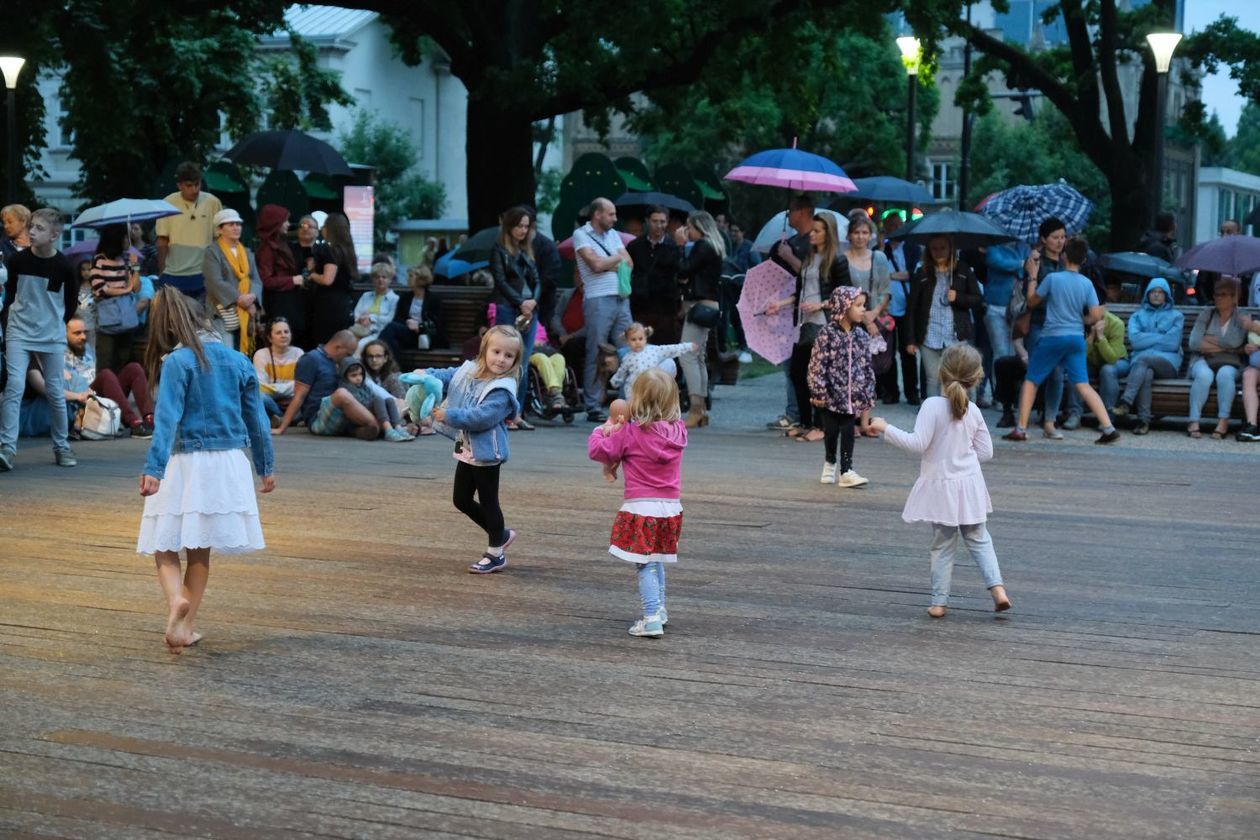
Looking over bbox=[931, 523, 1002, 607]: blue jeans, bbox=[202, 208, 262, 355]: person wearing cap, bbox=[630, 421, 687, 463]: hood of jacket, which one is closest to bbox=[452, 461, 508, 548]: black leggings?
bbox=[630, 421, 687, 463]: hood of jacket

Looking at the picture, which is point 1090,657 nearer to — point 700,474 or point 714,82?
point 700,474

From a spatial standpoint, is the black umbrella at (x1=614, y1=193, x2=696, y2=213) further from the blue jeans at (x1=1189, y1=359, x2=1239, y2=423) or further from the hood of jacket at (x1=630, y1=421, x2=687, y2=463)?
the hood of jacket at (x1=630, y1=421, x2=687, y2=463)

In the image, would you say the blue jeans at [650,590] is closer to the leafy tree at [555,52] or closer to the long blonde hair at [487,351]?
the long blonde hair at [487,351]

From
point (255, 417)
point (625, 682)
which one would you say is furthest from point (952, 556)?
point (255, 417)

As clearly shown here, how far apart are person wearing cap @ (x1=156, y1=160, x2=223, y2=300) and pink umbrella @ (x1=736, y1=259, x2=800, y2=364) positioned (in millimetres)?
5321

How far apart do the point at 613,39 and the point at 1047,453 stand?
9.31m

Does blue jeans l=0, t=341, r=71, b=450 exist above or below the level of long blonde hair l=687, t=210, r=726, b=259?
below

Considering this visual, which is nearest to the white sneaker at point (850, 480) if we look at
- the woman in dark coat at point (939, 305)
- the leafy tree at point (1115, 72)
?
the woman in dark coat at point (939, 305)

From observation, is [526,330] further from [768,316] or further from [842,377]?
[842,377]

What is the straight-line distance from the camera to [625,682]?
745cm

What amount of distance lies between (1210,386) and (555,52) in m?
10.6

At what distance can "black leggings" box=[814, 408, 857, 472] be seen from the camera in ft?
45.9

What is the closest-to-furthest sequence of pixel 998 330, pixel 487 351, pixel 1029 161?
pixel 487 351 < pixel 998 330 < pixel 1029 161

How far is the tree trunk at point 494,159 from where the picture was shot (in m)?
24.4
